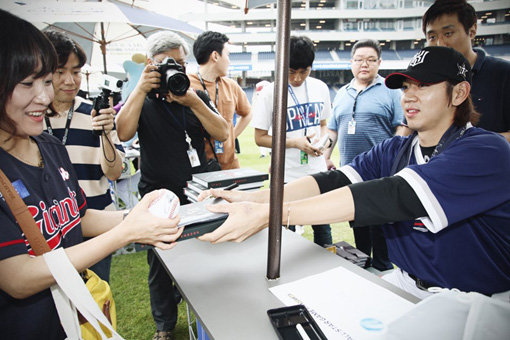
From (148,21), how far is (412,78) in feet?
14.7

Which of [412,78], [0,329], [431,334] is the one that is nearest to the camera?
[431,334]

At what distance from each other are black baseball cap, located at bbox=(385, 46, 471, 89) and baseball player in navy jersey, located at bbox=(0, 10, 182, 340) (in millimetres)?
1182

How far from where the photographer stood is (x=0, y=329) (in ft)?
3.00

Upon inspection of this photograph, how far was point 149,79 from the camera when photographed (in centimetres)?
182

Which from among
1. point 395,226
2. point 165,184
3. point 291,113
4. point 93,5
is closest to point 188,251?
point 165,184

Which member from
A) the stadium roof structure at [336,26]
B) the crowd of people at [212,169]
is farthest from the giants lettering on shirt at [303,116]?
the stadium roof structure at [336,26]

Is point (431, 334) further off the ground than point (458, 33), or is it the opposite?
point (458, 33)

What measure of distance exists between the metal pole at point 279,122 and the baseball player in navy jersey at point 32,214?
313mm

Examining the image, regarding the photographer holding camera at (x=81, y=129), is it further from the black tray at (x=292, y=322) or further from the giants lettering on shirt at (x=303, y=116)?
the giants lettering on shirt at (x=303, y=116)

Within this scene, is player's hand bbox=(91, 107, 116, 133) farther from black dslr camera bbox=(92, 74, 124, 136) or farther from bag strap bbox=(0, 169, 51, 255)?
bag strap bbox=(0, 169, 51, 255)

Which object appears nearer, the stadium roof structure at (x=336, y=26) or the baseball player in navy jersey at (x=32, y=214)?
the baseball player in navy jersey at (x=32, y=214)

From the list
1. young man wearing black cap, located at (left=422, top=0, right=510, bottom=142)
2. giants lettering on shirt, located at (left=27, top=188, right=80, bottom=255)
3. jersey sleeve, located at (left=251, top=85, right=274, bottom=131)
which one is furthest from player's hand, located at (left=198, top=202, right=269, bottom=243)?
young man wearing black cap, located at (left=422, top=0, right=510, bottom=142)

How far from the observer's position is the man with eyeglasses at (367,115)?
2.91 meters

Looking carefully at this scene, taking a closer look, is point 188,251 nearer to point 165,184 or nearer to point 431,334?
point 165,184
